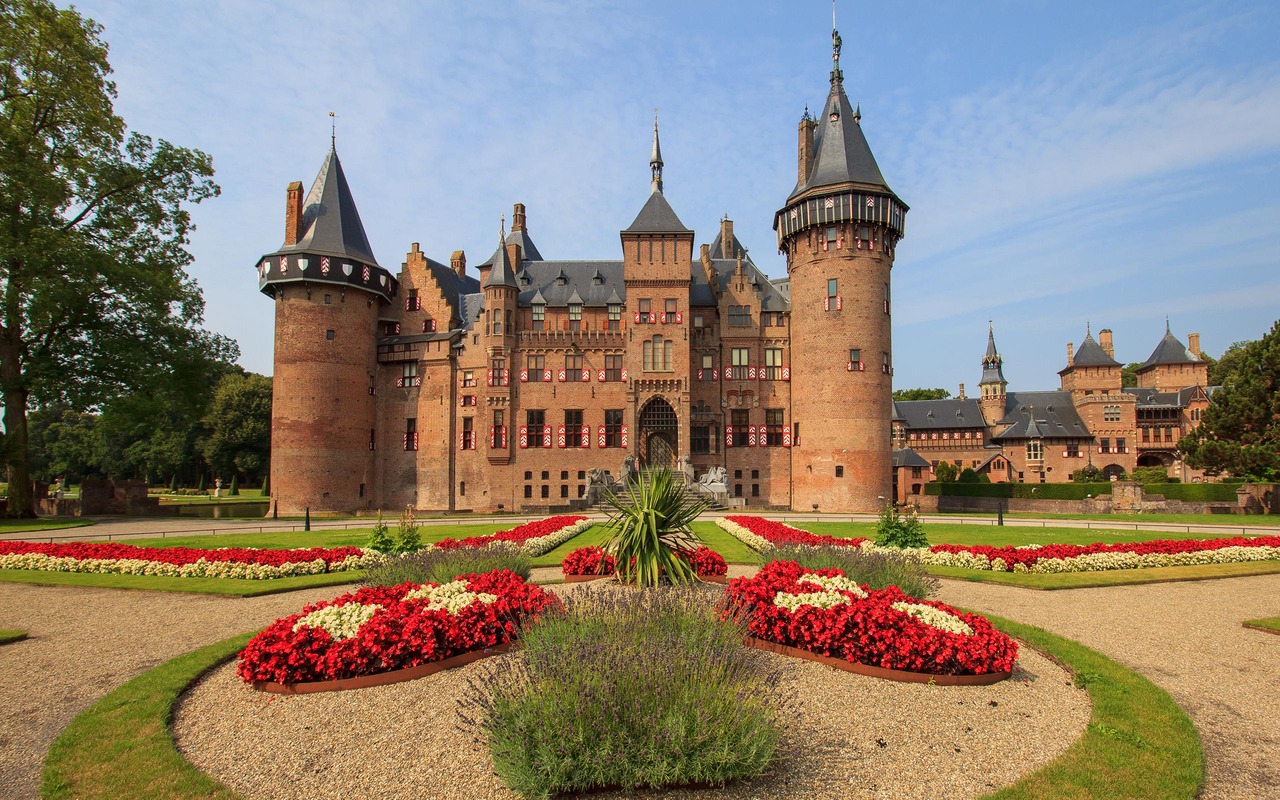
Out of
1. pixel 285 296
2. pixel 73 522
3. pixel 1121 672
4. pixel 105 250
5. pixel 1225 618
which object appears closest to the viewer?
pixel 1121 672

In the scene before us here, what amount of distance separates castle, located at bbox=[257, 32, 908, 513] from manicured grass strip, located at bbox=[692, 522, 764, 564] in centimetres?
1579

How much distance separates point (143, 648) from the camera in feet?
30.9

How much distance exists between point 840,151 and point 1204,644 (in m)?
35.7

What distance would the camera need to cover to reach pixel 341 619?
8031 mm

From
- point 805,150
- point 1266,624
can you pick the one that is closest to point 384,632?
point 1266,624

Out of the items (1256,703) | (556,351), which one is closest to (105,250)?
A: (556,351)

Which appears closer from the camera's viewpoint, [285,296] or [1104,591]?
[1104,591]

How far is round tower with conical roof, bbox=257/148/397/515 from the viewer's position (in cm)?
3991

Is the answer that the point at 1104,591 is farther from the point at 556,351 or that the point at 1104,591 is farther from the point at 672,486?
the point at 556,351

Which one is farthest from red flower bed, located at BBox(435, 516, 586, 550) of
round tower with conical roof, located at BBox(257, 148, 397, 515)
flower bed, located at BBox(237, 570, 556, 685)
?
round tower with conical roof, located at BBox(257, 148, 397, 515)

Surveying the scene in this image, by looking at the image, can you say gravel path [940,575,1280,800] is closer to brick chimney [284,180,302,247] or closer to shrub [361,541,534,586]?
shrub [361,541,534,586]

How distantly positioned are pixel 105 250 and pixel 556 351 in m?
22.5

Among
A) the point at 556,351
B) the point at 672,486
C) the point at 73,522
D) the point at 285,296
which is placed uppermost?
the point at 285,296

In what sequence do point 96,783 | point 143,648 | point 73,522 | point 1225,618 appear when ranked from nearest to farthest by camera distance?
1. point 96,783
2. point 143,648
3. point 1225,618
4. point 73,522
